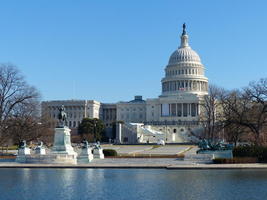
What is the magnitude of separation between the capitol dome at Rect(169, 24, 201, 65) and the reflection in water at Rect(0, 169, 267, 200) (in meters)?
128

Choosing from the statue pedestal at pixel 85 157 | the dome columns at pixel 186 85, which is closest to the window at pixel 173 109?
the dome columns at pixel 186 85

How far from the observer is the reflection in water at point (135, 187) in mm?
22859

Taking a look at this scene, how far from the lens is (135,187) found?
25.9m

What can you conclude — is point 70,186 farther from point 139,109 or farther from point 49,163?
point 139,109

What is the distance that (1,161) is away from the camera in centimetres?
4912

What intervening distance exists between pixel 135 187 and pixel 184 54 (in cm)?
13529

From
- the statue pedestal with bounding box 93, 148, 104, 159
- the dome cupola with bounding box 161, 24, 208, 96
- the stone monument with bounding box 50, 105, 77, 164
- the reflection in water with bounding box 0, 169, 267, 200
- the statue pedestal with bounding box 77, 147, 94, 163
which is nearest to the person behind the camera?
the reflection in water with bounding box 0, 169, 267, 200

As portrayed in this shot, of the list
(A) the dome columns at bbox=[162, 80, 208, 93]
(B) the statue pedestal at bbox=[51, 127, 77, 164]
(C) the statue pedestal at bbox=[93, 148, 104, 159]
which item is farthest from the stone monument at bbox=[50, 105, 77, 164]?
(A) the dome columns at bbox=[162, 80, 208, 93]

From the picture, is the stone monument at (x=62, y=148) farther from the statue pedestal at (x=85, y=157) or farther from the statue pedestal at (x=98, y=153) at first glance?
the statue pedestal at (x=98, y=153)

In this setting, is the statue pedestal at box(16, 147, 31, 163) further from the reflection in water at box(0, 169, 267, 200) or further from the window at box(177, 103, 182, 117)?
the window at box(177, 103, 182, 117)

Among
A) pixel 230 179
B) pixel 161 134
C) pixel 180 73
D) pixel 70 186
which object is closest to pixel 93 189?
pixel 70 186

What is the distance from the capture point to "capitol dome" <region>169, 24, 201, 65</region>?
521ft

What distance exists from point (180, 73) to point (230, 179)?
130 meters

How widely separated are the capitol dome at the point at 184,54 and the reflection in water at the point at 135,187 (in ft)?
421
